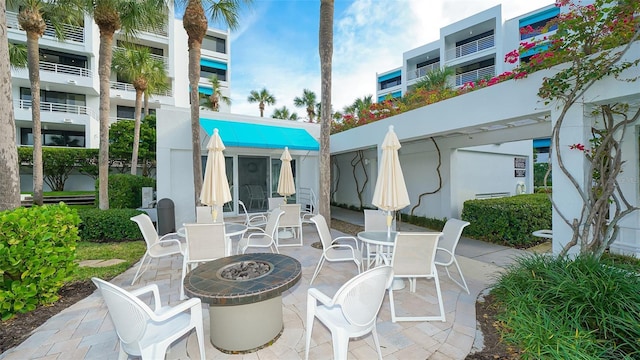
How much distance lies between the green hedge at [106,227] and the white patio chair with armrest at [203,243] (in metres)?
6.43

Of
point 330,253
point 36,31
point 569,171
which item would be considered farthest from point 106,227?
point 569,171

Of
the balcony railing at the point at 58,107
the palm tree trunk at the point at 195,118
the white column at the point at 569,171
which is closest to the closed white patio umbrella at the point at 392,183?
the white column at the point at 569,171

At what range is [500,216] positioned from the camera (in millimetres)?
9219

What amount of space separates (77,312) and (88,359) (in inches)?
70.0

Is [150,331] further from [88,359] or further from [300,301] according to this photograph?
[300,301]

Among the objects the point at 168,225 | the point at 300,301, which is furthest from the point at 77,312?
the point at 168,225

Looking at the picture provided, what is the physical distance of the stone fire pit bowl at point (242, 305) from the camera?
3.19 m

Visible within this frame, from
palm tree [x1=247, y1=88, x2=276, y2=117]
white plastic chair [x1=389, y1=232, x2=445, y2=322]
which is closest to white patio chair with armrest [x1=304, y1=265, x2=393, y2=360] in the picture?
white plastic chair [x1=389, y1=232, x2=445, y2=322]

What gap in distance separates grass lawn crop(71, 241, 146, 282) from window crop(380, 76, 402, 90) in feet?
155

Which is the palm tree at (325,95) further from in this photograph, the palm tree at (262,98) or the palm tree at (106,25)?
the palm tree at (262,98)

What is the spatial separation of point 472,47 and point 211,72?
34.0 metres

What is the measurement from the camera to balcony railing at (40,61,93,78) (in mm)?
25109

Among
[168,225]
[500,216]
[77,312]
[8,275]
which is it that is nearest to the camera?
[8,275]

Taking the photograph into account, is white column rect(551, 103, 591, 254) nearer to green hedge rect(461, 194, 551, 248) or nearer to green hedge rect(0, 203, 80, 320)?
green hedge rect(461, 194, 551, 248)
